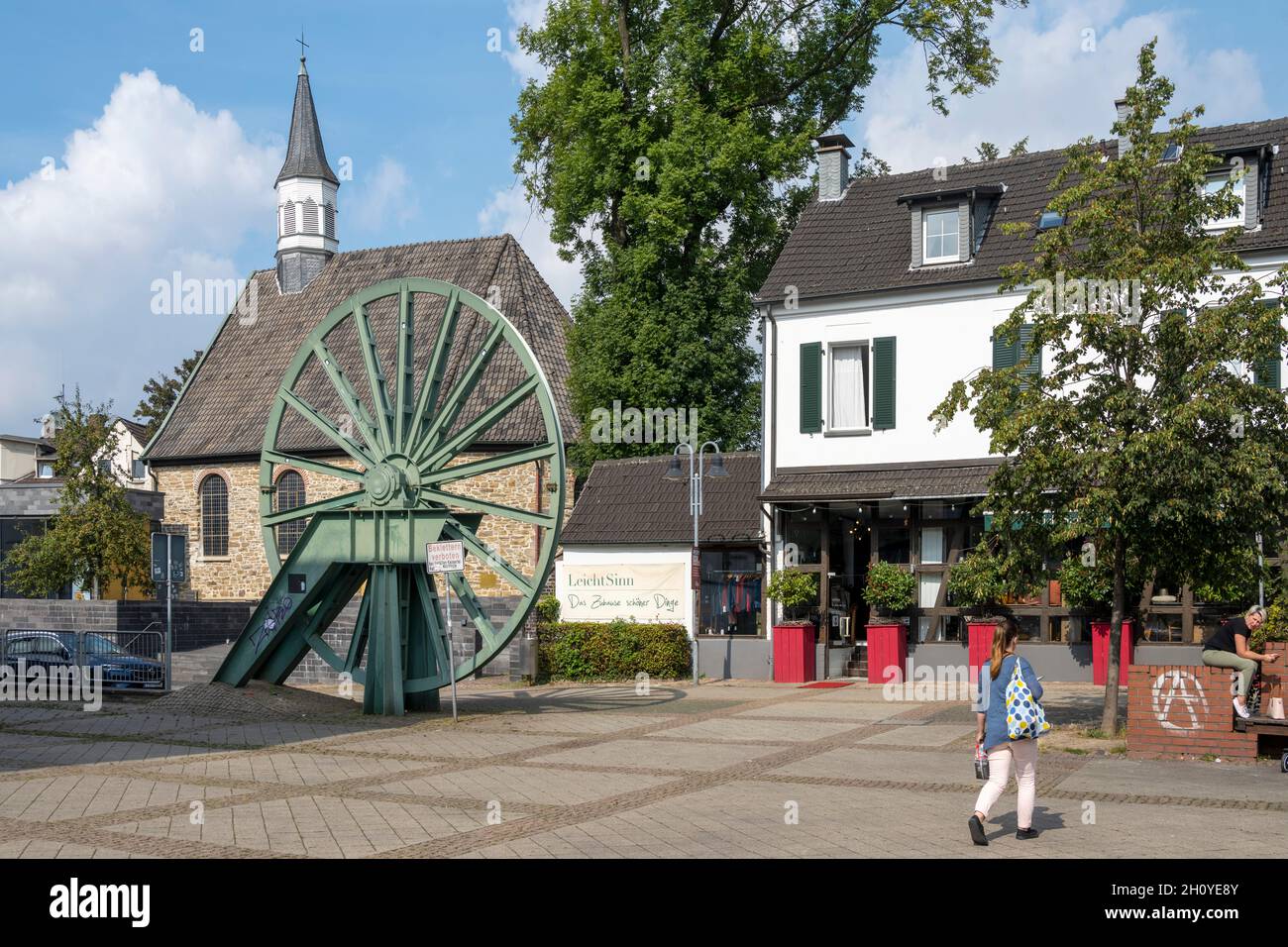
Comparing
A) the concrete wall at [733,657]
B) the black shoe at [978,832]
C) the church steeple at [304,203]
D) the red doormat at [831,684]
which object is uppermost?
→ the church steeple at [304,203]

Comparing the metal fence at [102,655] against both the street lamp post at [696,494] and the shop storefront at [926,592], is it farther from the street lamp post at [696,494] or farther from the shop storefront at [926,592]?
the shop storefront at [926,592]

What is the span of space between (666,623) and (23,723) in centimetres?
1232

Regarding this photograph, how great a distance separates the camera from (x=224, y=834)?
34.1ft

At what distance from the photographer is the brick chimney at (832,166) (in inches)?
1172

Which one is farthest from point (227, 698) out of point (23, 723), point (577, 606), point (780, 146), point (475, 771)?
point (780, 146)

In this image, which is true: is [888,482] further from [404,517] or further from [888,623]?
[404,517]

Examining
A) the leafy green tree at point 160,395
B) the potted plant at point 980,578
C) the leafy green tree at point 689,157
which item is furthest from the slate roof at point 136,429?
the potted plant at point 980,578

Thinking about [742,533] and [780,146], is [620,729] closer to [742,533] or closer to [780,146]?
[742,533]

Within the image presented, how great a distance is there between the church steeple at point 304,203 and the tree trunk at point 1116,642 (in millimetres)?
→ 35963

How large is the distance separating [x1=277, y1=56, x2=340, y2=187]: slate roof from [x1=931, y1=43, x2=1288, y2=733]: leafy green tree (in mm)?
37251

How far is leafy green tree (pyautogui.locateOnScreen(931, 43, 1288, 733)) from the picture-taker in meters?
15.2

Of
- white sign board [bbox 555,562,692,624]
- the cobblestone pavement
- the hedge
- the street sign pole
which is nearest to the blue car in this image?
the street sign pole

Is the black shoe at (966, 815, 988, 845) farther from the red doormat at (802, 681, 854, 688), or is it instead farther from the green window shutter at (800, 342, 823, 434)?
the green window shutter at (800, 342, 823, 434)

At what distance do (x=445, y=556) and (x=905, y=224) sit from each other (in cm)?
1340
